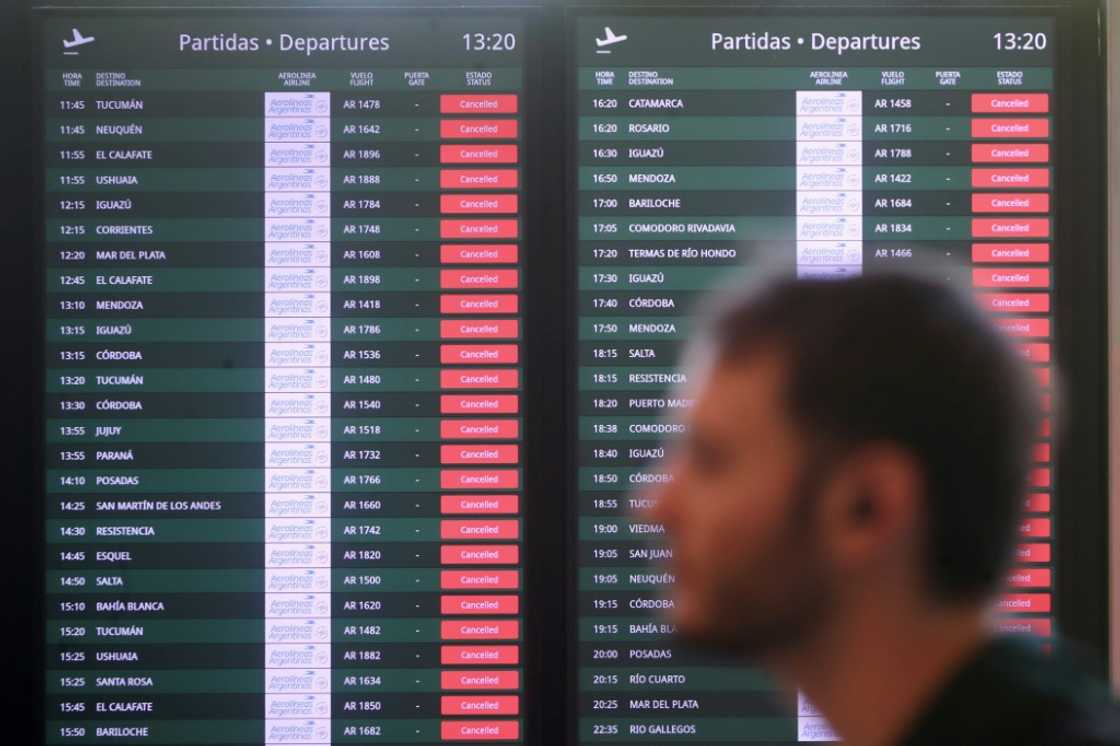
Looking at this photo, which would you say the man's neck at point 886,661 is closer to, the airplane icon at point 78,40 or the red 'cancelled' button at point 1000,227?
the red 'cancelled' button at point 1000,227

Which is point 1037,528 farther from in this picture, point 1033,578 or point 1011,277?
point 1011,277

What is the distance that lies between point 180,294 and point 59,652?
83cm

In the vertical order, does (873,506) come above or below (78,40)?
below

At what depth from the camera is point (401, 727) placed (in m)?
2.59

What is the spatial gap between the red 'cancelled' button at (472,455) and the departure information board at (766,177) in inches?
7.0

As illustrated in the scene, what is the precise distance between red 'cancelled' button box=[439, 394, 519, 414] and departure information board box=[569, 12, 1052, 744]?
17cm

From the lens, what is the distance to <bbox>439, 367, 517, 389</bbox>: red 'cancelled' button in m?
2.62

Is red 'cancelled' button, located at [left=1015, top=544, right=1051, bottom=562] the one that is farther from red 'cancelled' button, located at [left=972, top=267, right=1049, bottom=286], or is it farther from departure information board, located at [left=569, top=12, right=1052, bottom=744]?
red 'cancelled' button, located at [left=972, top=267, right=1049, bottom=286]

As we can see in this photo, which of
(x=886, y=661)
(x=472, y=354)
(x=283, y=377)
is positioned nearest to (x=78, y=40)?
(x=283, y=377)

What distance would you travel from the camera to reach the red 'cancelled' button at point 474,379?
262 centimetres

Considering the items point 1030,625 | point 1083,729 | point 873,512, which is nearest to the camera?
point 1083,729

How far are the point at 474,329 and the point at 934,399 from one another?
164 centimetres

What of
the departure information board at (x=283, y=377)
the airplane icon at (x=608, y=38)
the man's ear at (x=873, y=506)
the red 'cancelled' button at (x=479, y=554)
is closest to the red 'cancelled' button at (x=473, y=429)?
the departure information board at (x=283, y=377)

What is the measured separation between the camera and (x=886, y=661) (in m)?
1.10
